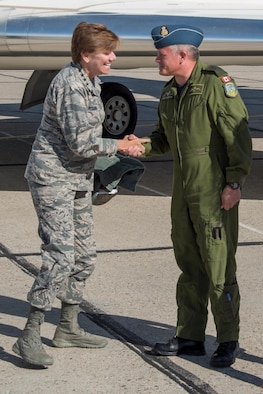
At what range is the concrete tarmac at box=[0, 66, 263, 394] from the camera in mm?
5328

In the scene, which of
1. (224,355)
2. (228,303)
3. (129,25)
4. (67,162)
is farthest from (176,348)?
A: (129,25)

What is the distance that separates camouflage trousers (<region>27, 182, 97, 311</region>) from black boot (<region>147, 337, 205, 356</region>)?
0.64 meters

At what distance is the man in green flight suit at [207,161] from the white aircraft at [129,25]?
5.21 m

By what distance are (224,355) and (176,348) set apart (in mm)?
327

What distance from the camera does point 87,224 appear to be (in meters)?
5.66

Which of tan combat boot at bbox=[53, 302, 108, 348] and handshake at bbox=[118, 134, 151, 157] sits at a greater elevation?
handshake at bbox=[118, 134, 151, 157]

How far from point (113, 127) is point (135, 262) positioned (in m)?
5.75

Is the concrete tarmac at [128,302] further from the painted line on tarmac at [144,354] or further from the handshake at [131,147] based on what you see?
the handshake at [131,147]

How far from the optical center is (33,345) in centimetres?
552

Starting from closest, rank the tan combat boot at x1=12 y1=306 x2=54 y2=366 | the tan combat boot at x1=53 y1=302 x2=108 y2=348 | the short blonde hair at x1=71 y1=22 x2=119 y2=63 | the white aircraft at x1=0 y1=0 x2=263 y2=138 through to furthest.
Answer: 1. the short blonde hair at x1=71 y1=22 x2=119 y2=63
2. the tan combat boot at x1=12 y1=306 x2=54 y2=366
3. the tan combat boot at x1=53 y1=302 x2=108 y2=348
4. the white aircraft at x1=0 y1=0 x2=263 y2=138

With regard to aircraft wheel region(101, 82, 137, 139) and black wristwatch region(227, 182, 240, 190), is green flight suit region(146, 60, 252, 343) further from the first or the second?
aircraft wheel region(101, 82, 137, 139)

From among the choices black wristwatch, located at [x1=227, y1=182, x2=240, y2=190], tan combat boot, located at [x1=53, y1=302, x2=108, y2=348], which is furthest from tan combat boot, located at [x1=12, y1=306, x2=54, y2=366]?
black wristwatch, located at [x1=227, y1=182, x2=240, y2=190]

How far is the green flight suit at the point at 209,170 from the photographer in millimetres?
5340

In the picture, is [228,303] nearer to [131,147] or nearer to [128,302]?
[131,147]
